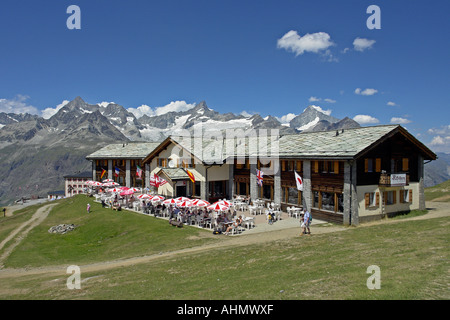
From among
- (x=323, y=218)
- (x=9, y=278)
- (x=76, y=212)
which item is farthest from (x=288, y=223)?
(x=76, y=212)

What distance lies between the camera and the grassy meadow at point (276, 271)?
10758mm

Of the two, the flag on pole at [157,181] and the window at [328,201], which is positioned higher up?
the flag on pole at [157,181]

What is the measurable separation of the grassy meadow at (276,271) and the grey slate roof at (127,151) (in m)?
33.2

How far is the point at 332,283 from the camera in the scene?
11.3 metres

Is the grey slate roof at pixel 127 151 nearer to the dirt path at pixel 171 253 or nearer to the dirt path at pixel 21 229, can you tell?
the dirt path at pixel 21 229

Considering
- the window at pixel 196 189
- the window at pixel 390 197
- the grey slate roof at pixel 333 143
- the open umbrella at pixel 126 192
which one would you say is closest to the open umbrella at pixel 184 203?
the grey slate roof at pixel 333 143

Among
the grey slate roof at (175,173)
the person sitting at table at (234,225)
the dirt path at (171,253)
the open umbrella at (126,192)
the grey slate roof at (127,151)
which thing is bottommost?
the dirt path at (171,253)

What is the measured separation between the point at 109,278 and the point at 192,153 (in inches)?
1013

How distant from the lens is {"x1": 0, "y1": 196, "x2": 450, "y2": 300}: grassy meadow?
35.3ft

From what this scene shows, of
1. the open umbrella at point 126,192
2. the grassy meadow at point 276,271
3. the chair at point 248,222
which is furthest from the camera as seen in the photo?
the open umbrella at point 126,192

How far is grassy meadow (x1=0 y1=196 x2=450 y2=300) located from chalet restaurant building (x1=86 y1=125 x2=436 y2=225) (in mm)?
8738

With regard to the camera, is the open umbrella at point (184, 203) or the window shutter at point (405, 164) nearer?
the open umbrella at point (184, 203)

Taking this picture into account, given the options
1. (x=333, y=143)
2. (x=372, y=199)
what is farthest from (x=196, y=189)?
(x=372, y=199)

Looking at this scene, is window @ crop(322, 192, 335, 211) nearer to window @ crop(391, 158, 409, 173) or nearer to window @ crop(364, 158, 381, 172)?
window @ crop(364, 158, 381, 172)
